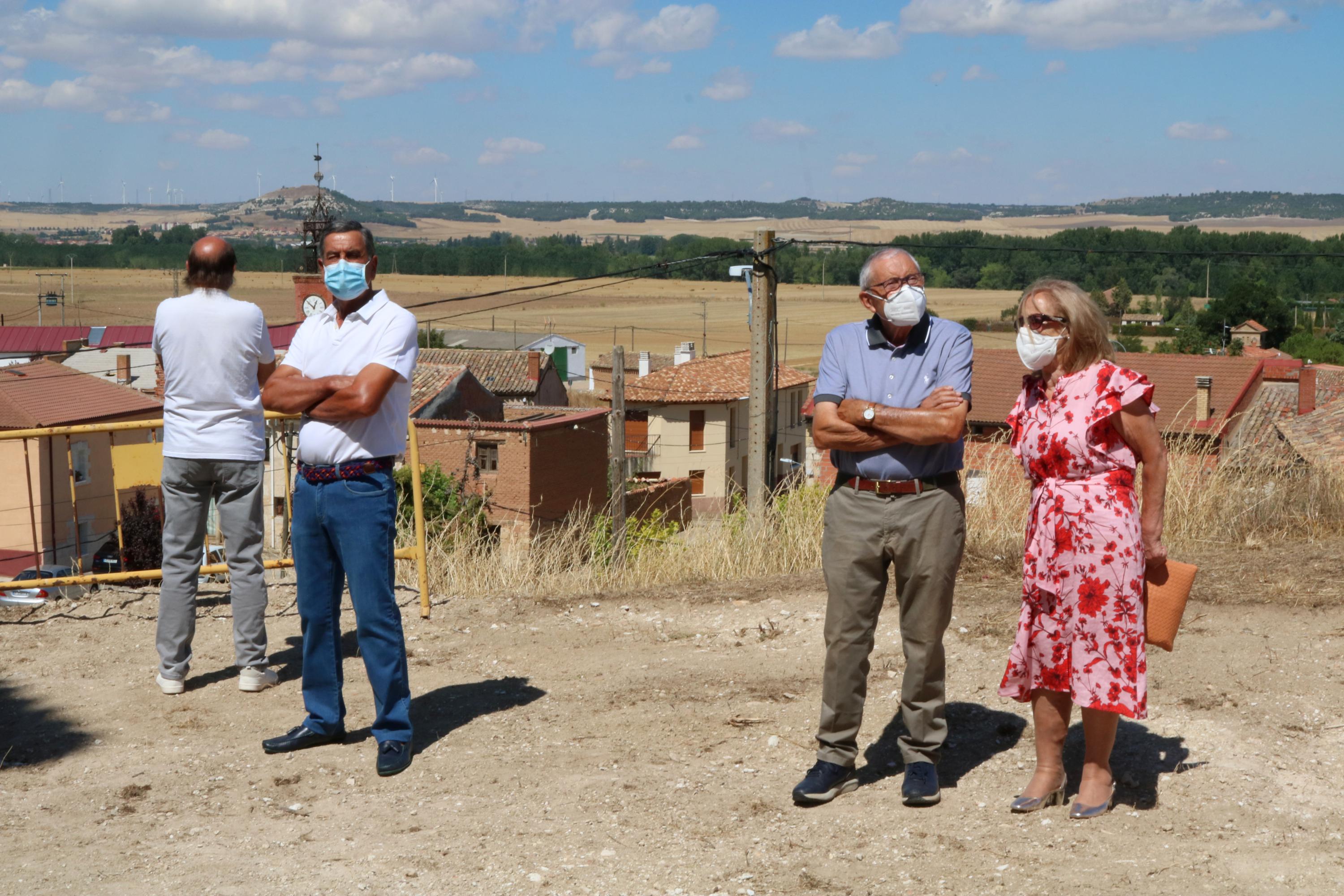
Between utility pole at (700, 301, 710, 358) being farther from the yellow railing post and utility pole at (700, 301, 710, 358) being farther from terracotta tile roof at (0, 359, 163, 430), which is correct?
the yellow railing post

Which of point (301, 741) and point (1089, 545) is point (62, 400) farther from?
point (1089, 545)

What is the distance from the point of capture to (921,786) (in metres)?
3.97

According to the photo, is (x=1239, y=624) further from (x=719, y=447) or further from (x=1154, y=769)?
(x=719, y=447)

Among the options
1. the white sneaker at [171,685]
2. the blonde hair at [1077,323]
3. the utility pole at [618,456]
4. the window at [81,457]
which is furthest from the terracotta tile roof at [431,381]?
the blonde hair at [1077,323]

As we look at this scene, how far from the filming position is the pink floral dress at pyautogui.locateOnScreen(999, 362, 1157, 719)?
3648 millimetres

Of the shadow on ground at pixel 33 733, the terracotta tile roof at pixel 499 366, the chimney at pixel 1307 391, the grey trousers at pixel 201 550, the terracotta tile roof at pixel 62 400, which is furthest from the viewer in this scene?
the terracotta tile roof at pixel 499 366

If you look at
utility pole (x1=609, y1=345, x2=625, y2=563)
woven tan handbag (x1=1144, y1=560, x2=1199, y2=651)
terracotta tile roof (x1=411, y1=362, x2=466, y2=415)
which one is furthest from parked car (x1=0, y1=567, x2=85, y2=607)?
terracotta tile roof (x1=411, y1=362, x2=466, y2=415)

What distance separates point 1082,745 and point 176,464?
3.81 metres

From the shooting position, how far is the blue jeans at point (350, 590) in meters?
4.31

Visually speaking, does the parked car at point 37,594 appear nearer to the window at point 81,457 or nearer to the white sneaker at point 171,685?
the white sneaker at point 171,685

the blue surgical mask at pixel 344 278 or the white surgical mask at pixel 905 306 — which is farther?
the blue surgical mask at pixel 344 278

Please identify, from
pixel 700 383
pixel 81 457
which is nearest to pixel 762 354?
pixel 81 457

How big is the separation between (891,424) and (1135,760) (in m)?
1.61

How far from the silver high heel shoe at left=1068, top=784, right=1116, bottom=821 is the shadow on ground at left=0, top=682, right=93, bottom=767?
3.69 meters
